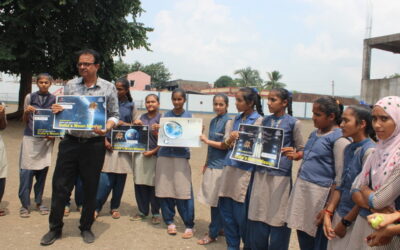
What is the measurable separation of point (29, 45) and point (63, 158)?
10.1m

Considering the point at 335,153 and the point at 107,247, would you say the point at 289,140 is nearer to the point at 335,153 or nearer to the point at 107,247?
the point at 335,153

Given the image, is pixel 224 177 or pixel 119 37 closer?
pixel 224 177

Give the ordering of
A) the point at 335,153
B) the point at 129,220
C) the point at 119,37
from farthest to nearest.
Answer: the point at 119,37, the point at 129,220, the point at 335,153

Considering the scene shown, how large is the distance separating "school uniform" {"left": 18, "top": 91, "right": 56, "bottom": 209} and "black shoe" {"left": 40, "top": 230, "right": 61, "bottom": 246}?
3.40 feet

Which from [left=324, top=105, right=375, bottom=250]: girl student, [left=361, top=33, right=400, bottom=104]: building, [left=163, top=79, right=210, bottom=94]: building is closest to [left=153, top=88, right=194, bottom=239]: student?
[left=324, top=105, right=375, bottom=250]: girl student

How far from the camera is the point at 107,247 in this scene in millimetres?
3906

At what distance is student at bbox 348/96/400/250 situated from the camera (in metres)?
2.02

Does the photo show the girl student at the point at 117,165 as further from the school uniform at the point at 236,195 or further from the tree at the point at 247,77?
the tree at the point at 247,77

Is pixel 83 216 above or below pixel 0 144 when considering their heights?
below

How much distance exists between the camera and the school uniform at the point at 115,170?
4801 mm

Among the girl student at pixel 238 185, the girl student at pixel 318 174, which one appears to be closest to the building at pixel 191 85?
the girl student at pixel 238 185

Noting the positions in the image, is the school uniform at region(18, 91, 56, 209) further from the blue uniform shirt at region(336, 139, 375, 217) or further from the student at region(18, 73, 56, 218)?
the blue uniform shirt at region(336, 139, 375, 217)

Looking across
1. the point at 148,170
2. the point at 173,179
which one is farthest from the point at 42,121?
the point at 173,179

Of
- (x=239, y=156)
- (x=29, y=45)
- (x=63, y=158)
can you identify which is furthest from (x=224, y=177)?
(x=29, y=45)
